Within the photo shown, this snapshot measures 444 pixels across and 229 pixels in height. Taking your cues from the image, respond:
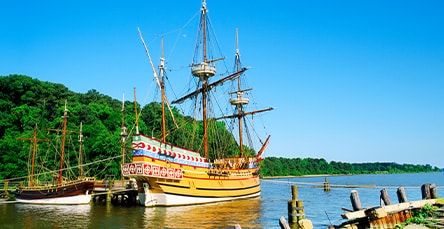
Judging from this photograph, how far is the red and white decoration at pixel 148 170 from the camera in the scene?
30562mm

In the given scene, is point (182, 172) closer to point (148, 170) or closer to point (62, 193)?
point (148, 170)

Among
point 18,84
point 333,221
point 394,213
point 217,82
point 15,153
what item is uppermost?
point 18,84

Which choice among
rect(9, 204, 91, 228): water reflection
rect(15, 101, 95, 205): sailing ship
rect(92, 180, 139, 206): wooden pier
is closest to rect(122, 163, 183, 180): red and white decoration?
rect(9, 204, 91, 228): water reflection

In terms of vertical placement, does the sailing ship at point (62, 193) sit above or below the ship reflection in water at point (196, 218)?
above

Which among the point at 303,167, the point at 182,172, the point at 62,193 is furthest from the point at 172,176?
the point at 303,167

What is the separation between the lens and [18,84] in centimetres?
7475

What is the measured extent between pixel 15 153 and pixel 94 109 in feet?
78.8

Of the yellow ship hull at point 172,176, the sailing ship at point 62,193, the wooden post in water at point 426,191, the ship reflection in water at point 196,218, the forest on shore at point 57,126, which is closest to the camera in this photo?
the wooden post in water at point 426,191

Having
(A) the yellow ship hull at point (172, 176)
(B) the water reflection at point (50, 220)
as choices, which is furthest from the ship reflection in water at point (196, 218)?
(B) the water reflection at point (50, 220)

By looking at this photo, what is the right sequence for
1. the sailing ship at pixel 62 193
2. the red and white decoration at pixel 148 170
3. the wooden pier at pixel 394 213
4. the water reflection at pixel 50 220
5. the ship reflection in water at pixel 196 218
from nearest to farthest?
the wooden pier at pixel 394 213
the ship reflection in water at pixel 196 218
the water reflection at pixel 50 220
the red and white decoration at pixel 148 170
the sailing ship at pixel 62 193

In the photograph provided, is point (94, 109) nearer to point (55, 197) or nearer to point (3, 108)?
point (3, 108)

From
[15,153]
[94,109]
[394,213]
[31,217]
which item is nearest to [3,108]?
[94,109]

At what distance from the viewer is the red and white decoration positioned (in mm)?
30562

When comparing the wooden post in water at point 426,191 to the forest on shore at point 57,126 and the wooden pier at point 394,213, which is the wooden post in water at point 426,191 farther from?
the forest on shore at point 57,126
